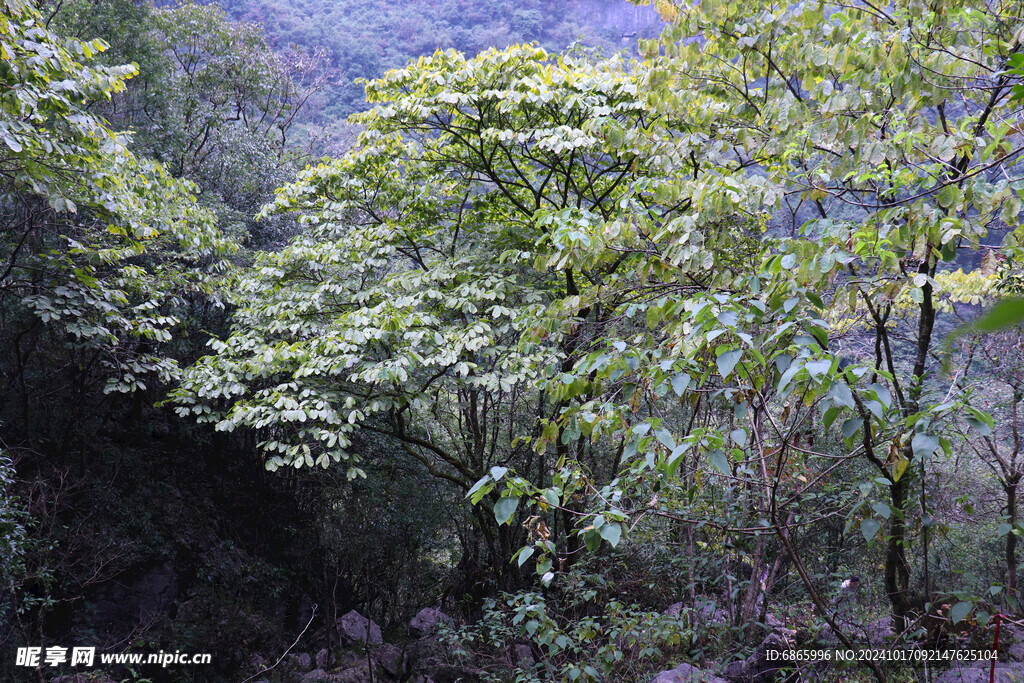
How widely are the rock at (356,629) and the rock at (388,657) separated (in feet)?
0.61

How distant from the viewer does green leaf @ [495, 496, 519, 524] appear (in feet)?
5.81

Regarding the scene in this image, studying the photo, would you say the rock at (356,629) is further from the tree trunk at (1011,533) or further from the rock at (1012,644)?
the tree trunk at (1011,533)

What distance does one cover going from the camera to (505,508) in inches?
70.5

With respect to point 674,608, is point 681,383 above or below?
above

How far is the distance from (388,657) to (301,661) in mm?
940

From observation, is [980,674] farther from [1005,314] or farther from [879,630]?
[1005,314]

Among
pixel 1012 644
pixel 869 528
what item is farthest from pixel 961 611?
pixel 1012 644

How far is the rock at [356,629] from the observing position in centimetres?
744

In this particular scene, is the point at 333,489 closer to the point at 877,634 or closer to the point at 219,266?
the point at 219,266

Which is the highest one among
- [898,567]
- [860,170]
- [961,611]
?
[860,170]

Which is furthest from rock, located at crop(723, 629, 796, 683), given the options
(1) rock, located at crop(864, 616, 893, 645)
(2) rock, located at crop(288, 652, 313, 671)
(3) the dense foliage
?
(2) rock, located at crop(288, 652, 313, 671)

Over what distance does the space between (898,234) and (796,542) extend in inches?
130

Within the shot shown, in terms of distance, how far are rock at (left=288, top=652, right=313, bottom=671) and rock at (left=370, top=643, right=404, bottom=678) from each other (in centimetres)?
67

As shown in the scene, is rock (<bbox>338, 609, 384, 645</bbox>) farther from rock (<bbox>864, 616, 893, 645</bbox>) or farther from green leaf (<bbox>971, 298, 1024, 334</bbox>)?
green leaf (<bbox>971, 298, 1024, 334</bbox>)
